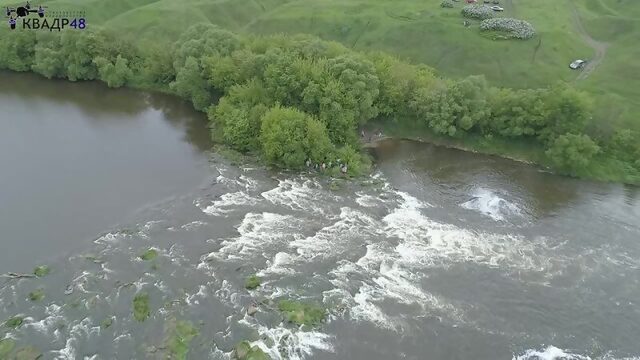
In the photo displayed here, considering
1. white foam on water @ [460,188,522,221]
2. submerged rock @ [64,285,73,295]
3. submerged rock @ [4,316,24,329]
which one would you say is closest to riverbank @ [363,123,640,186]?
white foam on water @ [460,188,522,221]

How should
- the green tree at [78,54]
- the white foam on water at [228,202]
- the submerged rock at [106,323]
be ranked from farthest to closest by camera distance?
the green tree at [78,54]
the white foam on water at [228,202]
the submerged rock at [106,323]

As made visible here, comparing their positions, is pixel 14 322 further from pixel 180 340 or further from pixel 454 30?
pixel 454 30

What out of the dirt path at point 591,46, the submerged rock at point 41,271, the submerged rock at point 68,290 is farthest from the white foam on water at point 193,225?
the dirt path at point 591,46

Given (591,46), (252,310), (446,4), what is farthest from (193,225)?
(591,46)

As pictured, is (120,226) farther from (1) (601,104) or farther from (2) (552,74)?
(2) (552,74)

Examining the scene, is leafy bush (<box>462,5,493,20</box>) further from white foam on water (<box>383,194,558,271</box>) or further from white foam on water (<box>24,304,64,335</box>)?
Answer: white foam on water (<box>24,304,64,335</box>)

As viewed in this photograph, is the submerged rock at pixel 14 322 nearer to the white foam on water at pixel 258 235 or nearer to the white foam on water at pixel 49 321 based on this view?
the white foam on water at pixel 49 321

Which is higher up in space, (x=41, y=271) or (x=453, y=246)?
(x=41, y=271)
